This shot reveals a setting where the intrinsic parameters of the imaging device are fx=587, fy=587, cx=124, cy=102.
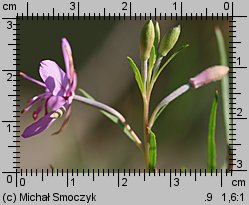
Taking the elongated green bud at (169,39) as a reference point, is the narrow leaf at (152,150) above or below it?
below

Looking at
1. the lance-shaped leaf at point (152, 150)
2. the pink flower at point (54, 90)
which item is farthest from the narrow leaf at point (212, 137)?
the pink flower at point (54, 90)

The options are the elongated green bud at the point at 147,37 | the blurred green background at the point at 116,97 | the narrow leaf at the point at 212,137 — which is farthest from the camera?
the blurred green background at the point at 116,97

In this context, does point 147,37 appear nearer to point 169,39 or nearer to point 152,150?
point 169,39

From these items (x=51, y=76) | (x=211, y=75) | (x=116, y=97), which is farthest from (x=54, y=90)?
(x=116, y=97)

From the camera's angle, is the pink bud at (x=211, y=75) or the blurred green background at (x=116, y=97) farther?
the blurred green background at (x=116, y=97)

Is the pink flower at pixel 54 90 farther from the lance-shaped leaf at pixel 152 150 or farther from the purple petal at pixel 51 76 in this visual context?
the lance-shaped leaf at pixel 152 150

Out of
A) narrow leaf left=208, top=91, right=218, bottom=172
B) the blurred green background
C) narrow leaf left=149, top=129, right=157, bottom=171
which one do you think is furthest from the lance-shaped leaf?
the blurred green background
